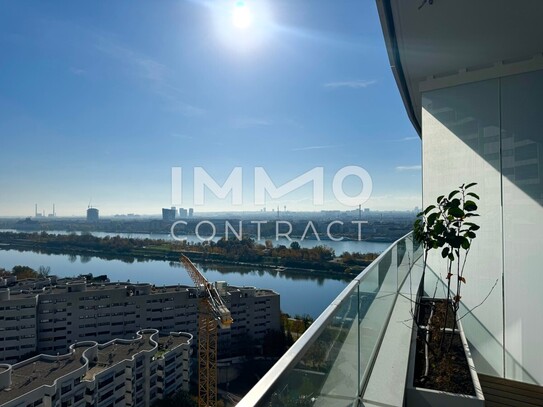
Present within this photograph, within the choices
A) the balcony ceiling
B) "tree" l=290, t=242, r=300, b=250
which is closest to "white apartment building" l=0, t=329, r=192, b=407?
the balcony ceiling

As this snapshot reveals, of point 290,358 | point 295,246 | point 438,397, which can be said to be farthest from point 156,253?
point 290,358

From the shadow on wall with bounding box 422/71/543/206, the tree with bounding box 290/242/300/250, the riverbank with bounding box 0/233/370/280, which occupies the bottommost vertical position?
the riverbank with bounding box 0/233/370/280

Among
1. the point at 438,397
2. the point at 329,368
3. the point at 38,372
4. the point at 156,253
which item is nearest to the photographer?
the point at 329,368

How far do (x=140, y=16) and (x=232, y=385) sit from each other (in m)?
13.1

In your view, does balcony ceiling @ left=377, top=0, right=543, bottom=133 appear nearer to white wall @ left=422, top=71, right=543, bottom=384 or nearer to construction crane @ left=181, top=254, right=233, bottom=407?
white wall @ left=422, top=71, right=543, bottom=384

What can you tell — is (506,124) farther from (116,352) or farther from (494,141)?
(116,352)

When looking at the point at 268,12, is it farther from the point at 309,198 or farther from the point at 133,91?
the point at 309,198

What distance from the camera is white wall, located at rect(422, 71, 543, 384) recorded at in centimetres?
280

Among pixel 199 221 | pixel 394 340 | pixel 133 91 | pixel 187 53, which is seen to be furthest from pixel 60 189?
pixel 394 340

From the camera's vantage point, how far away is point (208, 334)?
1214 centimetres

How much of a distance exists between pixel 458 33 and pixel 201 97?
1461 centimetres

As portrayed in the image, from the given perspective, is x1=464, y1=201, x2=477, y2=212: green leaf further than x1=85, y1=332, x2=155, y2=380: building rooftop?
No

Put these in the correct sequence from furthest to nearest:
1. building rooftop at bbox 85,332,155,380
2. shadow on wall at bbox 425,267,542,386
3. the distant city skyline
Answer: building rooftop at bbox 85,332,155,380, the distant city skyline, shadow on wall at bbox 425,267,542,386

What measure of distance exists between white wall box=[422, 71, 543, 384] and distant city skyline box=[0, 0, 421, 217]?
107cm
